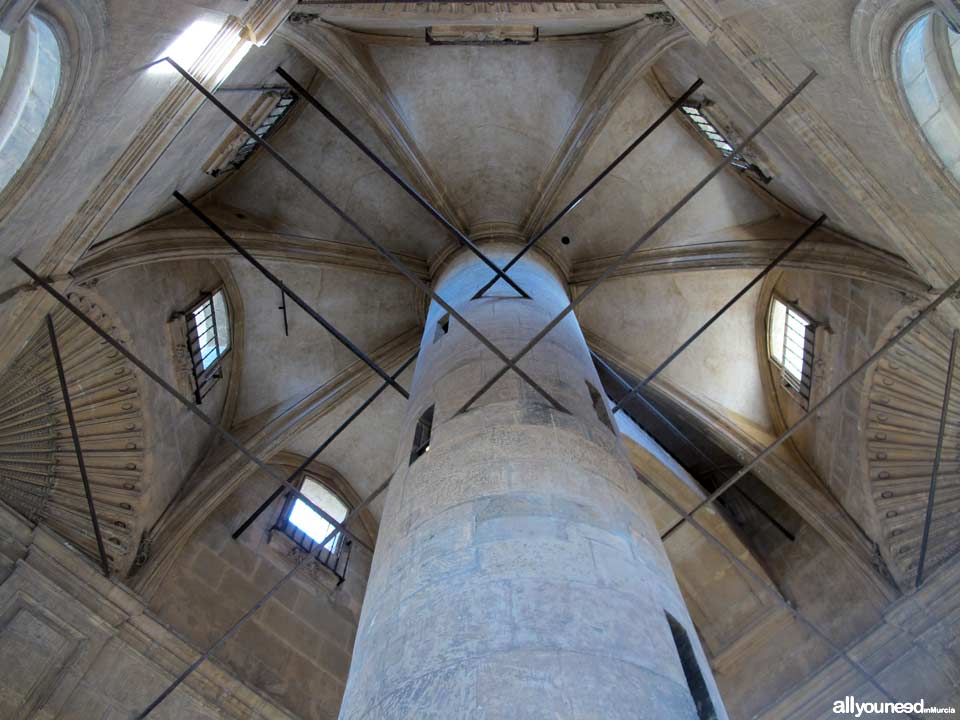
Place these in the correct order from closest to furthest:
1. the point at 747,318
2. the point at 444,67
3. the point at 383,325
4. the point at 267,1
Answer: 1. the point at 267,1
2. the point at 444,67
3. the point at 747,318
4. the point at 383,325

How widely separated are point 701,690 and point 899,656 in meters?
7.34

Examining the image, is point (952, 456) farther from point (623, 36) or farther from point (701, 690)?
point (701, 690)

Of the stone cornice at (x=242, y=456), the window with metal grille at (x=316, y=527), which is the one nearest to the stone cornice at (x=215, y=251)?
the stone cornice at (x=242, y=456)

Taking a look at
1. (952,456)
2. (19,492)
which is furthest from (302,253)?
(952,456)

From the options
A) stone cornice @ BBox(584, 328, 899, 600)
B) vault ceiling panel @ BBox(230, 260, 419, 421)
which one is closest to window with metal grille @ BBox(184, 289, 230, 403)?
vault ceiling panel @ BBox(230, 260, 419, 421)

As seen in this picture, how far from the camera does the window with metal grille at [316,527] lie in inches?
539

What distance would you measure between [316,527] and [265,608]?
2274 millimetres

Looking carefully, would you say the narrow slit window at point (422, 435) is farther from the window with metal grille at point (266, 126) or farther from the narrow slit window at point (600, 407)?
the window with metal grille at point (266, 126)

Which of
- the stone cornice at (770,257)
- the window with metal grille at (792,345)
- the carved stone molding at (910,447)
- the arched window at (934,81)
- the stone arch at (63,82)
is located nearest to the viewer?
the stone arch at (63,82)

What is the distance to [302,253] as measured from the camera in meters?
13.8

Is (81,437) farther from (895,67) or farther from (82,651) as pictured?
(895,67)

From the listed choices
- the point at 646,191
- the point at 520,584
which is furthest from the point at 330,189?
the point at 520,584

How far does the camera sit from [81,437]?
1119 cm

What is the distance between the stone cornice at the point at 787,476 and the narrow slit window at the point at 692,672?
7.70 m
